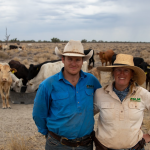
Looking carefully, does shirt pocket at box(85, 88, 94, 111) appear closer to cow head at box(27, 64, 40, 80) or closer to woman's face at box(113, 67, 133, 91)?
woman's face at box(113, 67, 133, 91)

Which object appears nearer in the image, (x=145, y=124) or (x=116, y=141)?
(x=116, y=141)

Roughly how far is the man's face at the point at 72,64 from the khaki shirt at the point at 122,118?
0.54 metres

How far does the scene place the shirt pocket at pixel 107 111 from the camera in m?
2.36

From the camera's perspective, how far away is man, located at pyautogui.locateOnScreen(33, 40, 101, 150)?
7.58 ft

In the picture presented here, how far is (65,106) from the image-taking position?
230cm

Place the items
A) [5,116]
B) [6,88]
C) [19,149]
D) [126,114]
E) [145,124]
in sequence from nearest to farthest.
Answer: [126,114] < [19,149] < [145,124] < [5,116] < [6,88]

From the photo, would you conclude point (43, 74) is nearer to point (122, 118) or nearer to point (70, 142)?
point (70, 142)

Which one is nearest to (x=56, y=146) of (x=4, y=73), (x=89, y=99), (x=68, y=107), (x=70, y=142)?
(x=70, y=142)

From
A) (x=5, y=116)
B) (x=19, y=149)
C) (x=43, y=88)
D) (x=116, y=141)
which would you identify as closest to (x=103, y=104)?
(x=116, y=141)

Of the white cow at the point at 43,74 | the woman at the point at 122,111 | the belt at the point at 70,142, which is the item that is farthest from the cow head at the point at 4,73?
the woman at the point at 122,111

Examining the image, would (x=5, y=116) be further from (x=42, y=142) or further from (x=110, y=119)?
(x=110, y=119)

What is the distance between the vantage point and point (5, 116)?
6406mm

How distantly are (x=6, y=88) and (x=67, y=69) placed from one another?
19.1ft

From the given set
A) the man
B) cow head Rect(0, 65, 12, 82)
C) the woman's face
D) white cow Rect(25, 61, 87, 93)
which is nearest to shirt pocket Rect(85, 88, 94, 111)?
the man
